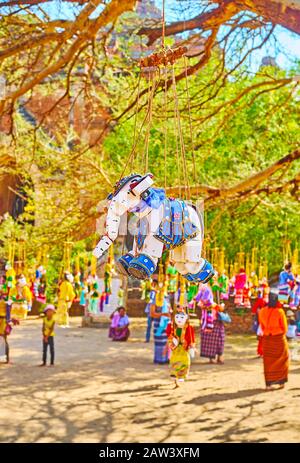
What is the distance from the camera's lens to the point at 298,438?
7391mm

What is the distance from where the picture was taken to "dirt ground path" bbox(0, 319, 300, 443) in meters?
7.53

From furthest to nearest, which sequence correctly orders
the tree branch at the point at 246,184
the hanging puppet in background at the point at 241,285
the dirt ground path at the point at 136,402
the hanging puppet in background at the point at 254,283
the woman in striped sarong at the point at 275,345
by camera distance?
the hanging puppet in background at the point at 254,283
the hanging puppet in background at the point at 241,285
the woman in striped sarong at the point at 275,345
the tree branch at the point at 246,184
the dirt ground path at the point at 136,402

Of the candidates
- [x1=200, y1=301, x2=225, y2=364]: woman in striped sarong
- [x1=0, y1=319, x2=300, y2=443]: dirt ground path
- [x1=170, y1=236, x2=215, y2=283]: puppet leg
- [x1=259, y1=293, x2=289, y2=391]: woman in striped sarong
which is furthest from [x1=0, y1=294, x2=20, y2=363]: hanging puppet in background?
[x1=170, y1=236, x2=215, y2=283]: puppet leg

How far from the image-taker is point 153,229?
10.2 feet

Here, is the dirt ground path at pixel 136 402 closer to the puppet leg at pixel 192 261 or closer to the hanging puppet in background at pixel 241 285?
the hanging puppet in background at pixel 241 285

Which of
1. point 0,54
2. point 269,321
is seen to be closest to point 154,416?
point 269,321

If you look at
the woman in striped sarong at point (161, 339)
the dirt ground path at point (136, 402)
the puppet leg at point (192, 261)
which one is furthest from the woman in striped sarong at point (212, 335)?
the puppet leg at point (192, 261)

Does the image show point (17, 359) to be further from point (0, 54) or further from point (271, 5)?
point (271, 5)

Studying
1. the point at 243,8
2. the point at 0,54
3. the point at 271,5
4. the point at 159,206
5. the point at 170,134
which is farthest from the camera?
the point at 170,134

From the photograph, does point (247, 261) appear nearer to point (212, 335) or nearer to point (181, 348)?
point (212, 335)

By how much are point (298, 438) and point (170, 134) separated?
988 centimetres

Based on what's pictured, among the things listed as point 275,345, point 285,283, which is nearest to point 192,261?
point 285,283

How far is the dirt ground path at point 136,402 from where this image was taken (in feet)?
24.7

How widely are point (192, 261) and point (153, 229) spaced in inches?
13.1
